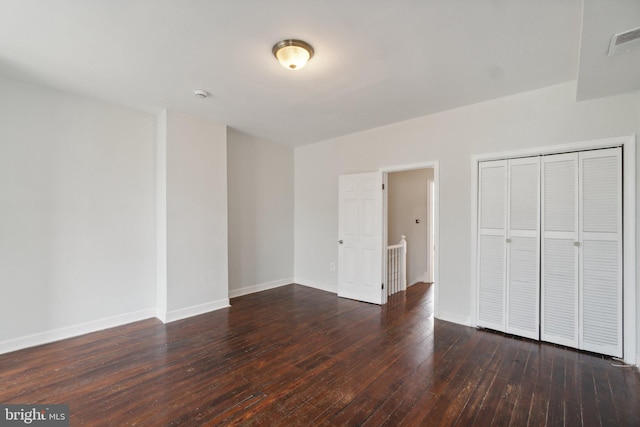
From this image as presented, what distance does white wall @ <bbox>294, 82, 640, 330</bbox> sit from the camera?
2848mm

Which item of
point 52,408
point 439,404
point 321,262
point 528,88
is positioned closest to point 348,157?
point 321,262

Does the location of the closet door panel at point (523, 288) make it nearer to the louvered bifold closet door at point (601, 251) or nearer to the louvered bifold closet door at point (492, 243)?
the louvered bifold closet door at point (492, 243)

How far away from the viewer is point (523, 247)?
3191 millimetres

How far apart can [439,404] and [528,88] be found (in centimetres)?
326

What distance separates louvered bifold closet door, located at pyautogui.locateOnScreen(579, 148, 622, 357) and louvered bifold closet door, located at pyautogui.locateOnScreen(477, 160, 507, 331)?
27.2 inches

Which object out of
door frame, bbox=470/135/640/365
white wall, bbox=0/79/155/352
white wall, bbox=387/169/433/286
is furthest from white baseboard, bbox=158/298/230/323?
door frame, bbox=470/135/640/365

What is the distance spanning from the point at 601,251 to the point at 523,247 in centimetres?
63

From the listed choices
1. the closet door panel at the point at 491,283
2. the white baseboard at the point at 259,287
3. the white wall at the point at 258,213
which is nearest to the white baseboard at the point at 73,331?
the white baseboard at the point at 259,287

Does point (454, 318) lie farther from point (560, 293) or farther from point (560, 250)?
point (560, 250)

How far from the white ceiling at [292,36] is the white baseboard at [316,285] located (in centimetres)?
314

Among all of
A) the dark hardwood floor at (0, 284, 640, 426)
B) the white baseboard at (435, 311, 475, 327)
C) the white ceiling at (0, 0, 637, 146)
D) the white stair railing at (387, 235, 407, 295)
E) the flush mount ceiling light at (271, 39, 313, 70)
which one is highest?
the white ceiling at (0, 0, 637, 146)

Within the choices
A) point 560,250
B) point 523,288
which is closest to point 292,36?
point 560,250

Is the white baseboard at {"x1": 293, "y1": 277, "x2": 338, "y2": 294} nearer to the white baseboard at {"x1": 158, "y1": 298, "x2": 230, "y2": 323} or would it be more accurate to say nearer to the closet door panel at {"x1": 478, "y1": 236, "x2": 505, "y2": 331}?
the white baseboard at {"x1": 158, "y1": 298, "x2": 230, "y2": 323}

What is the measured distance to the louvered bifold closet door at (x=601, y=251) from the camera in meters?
2.69
